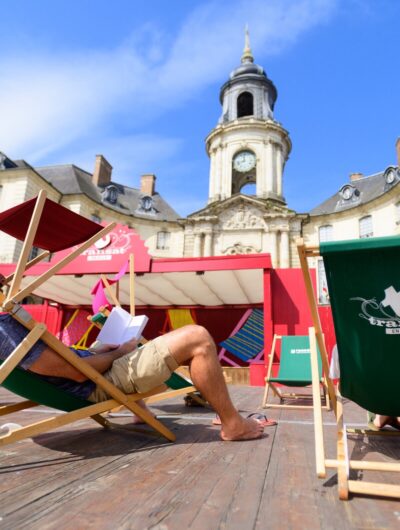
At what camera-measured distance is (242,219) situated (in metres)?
24.2

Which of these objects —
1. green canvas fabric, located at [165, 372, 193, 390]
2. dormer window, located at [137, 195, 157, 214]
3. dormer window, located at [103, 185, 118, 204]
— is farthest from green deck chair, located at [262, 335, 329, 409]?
dormer window, located at [103, 185, 118, 204]

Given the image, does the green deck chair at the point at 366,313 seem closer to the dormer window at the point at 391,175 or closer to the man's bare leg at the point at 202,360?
the man's bare leg at the point at 202,360

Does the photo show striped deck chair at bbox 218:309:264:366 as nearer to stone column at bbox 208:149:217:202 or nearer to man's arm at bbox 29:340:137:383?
man's arm at bbox 29:340:137:383

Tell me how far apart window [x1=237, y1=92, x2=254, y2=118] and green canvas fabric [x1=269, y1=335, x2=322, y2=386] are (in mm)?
29288

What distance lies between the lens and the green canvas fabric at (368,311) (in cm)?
155

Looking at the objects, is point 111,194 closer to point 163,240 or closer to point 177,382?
point 163,240

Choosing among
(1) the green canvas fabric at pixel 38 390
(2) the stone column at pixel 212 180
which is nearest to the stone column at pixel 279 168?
(2) the stone column at pixel 212 180

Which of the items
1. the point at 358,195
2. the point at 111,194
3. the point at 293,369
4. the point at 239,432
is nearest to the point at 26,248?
the point at 239,432

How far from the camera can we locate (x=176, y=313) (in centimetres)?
1244

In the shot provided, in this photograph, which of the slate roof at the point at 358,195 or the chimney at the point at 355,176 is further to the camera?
the chimney at the point at 355,176

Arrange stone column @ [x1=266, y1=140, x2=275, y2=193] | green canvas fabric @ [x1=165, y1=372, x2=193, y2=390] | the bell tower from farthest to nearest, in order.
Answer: the bell tower
stone column @ [x1=266, y1=140, x2=275, y2=193]
green canvas fabric @ [x1=165, y1=372, x2=193, y2=390]

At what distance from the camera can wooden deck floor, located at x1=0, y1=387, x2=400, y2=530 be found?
1.08m

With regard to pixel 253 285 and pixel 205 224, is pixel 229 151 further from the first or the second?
pixel 253 285

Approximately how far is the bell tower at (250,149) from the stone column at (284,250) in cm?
345
